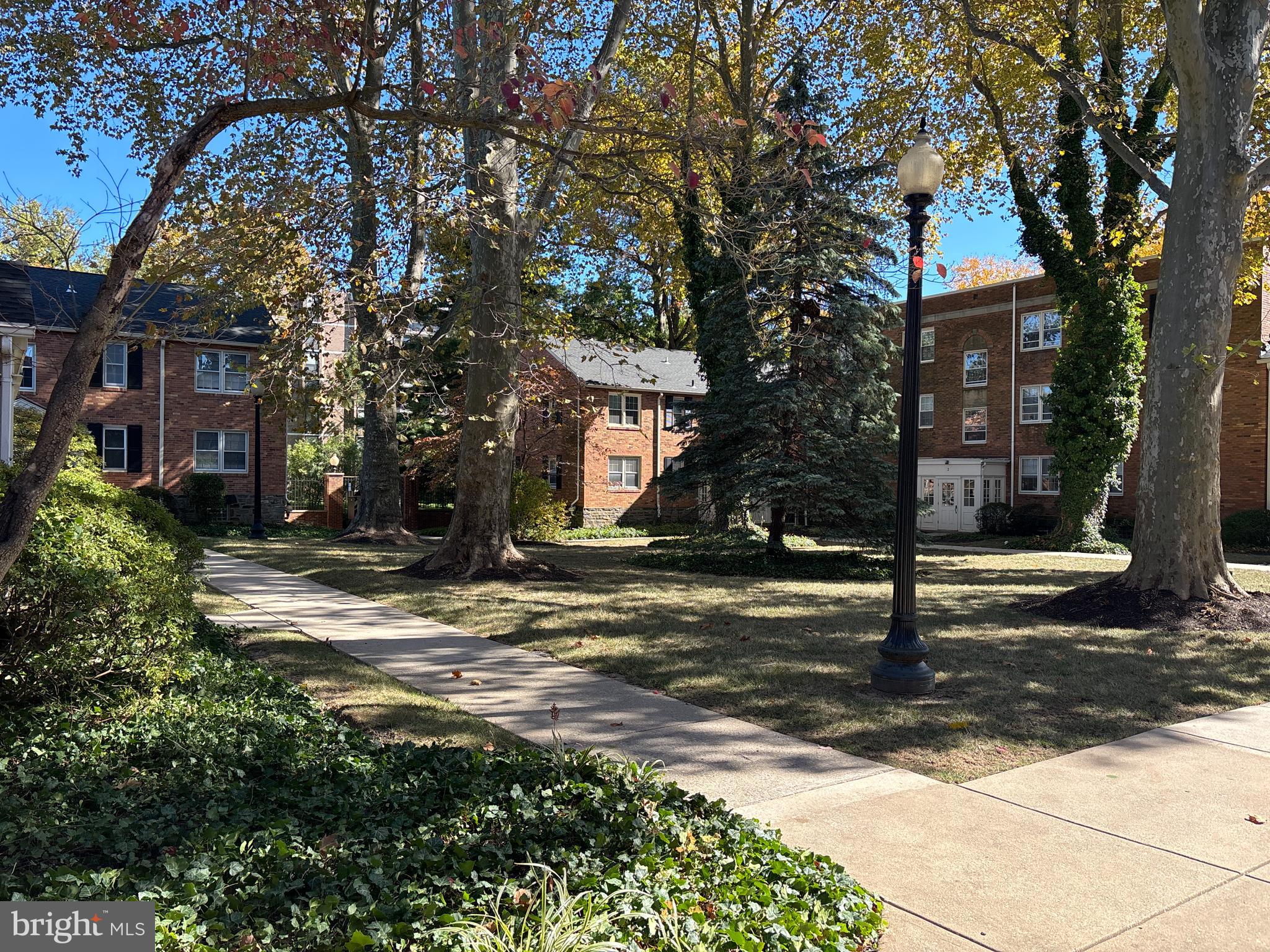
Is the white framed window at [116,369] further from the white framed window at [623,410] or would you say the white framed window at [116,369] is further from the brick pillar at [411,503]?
the white framed window at [623,410]

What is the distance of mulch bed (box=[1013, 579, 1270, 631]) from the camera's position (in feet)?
36.8

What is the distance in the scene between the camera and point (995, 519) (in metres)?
34.2

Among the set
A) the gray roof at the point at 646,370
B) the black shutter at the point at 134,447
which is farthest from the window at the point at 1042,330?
the black shutter at the point at 134,447

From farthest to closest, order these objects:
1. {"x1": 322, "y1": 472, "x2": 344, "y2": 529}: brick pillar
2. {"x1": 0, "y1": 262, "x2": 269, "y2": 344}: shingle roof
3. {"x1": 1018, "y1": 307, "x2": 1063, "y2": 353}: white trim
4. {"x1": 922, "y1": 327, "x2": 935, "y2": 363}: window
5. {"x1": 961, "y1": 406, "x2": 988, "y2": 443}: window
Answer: {"x1": 922, "y1": 327, "x2": 935, "y2": 363}: window < {"x1": 961, "y1": 406, "x2": 988, "y2": 443}: window < {"x1": 322, "y1": 472, "x2": 344, "y2": 529}: brick pillar < {"x1": 1018, "y1": 307, "x2": 1063, "y2": 353}: white trim < {"x1": 0, "y1": 262, "x2": 269, "y2": 344}: shingle roof

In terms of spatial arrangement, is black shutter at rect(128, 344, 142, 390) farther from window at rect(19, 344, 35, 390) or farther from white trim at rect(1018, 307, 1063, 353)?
white trim at rect(1018, 307, 1063, 353)

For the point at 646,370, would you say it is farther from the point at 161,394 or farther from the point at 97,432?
the point at 97,432

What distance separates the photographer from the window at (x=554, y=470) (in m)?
33.7

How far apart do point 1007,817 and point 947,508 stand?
113 ft

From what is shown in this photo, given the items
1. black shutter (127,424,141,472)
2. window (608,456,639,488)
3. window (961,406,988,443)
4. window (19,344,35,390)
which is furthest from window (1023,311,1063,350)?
window (19,344,35,390)

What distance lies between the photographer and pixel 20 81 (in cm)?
1586

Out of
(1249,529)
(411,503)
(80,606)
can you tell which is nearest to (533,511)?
(411,503)

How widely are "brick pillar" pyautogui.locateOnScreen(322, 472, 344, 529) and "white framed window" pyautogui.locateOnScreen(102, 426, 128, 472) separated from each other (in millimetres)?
6787

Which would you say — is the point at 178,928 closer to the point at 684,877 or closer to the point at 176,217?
the point at 684,877

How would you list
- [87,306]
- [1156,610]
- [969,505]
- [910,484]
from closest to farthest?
[910,484]
[1156,610]
[87,306]
[969,505]
